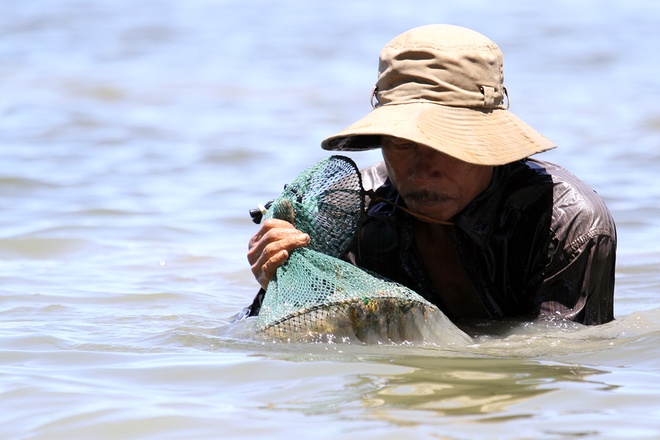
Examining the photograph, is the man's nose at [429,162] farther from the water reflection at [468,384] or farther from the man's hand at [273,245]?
the water reflection at [468,384]

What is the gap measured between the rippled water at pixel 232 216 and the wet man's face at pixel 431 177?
502 mm

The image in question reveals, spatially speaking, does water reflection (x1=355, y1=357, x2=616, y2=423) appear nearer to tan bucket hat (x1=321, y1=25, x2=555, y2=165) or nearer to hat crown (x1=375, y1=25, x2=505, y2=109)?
tan bucket hat (x1=321, y1=25, x2=555, y2=165)

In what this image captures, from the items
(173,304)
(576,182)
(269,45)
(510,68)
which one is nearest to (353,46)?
(269,45)

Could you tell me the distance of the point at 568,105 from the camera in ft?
41.7

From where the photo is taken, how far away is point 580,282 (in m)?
4.10

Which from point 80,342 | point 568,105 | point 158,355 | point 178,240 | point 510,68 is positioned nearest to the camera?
point 158,355

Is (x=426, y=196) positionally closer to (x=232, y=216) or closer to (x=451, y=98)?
(x=451, y=98)

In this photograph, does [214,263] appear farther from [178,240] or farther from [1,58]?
[1,58]

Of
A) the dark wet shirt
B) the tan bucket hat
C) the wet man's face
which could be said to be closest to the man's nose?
the wet man's face

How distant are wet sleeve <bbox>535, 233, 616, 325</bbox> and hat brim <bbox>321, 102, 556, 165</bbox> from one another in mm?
392

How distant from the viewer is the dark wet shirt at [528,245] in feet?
13.3

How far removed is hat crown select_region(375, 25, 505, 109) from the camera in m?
3.95

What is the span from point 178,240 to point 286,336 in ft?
12.1

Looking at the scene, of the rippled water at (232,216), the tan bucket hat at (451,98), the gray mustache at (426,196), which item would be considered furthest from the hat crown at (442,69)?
the rippled water at (232,216)
